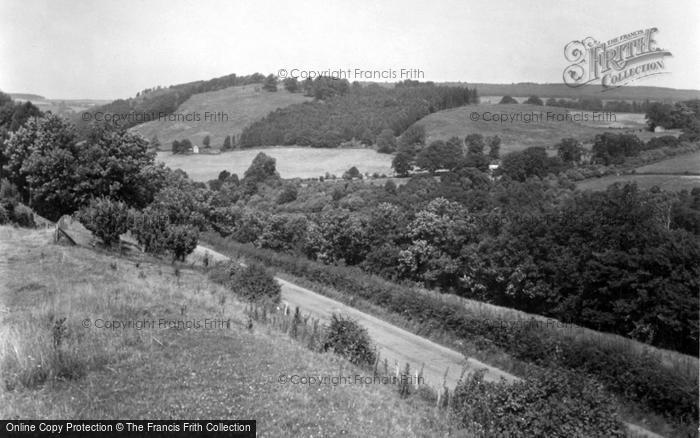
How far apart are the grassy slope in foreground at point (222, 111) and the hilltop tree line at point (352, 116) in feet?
18.0

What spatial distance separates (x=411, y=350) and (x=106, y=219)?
61.3 ft

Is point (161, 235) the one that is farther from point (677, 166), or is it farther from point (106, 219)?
point (677, 166)

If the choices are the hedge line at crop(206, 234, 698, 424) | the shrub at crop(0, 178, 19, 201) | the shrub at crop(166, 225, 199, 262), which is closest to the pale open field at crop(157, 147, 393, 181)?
the shrub at crop(0, 178, 19, 201)

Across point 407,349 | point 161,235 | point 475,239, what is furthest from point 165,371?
point 475,239

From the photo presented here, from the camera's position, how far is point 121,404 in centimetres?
1088

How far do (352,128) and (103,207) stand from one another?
291 ft

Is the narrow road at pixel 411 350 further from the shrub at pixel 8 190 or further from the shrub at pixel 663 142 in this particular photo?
the shrub at pixel 663 142

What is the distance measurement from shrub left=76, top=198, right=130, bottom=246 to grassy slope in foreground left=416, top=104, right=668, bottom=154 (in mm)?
66860

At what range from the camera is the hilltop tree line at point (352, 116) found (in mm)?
112750

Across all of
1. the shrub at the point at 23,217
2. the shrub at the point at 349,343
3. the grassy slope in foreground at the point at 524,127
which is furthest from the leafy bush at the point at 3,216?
the grassy slope in foreground at the point at 524,127

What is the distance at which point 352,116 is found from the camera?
405 ft

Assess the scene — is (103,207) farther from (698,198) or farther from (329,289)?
(698,198)

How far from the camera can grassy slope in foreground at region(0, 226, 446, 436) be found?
10.9 m

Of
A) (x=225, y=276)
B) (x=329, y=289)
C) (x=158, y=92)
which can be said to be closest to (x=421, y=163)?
(x=329, y=289)
